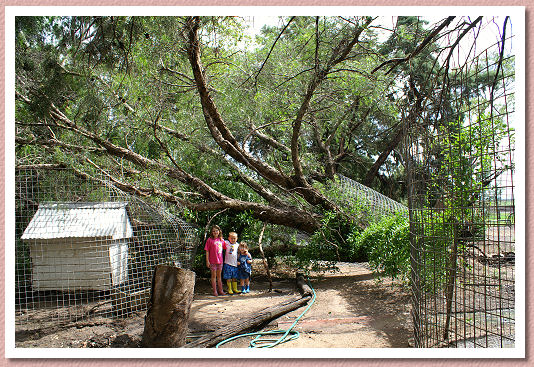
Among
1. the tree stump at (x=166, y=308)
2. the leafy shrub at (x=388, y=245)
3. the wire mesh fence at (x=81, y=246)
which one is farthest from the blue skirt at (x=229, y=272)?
the tree stump at (x=166, y=308)

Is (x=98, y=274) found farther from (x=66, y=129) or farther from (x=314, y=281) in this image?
(x=314, y=281)

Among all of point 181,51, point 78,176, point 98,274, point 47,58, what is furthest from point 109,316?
point 181,51

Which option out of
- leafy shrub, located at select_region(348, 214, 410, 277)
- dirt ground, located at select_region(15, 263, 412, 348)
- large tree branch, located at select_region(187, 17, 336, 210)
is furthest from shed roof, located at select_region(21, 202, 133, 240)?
leafy shrub, located at select_region(348, 214, 410, 277)

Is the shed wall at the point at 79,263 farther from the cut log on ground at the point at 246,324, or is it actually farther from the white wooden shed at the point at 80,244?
the cut log on ground at the point at 246,324

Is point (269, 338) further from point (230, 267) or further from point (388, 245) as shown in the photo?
point (230, 267)

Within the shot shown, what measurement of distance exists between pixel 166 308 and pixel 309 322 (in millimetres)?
2265

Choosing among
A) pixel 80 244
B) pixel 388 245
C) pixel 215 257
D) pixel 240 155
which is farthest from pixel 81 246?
pixel 388 245

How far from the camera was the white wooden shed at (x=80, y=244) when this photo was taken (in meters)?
6.52

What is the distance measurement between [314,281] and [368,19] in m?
5.60

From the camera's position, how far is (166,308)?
4387 mm

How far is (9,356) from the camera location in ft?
11.1

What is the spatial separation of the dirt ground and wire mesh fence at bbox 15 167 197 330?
0.50 meters

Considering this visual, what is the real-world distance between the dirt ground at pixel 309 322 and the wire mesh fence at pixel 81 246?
499 millimetres

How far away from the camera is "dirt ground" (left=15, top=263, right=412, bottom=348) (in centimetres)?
495
